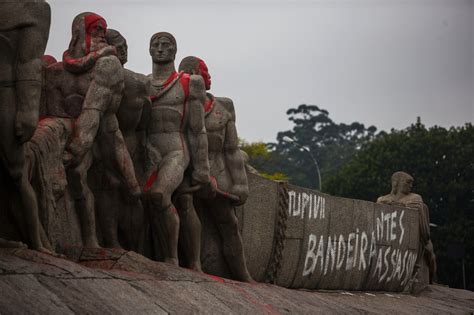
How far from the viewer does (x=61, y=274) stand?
35.3 feet

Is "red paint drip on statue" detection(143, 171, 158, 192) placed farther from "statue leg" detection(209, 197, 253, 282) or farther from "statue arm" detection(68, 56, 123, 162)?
"statue leg" detection(209, 197, 253, 282)

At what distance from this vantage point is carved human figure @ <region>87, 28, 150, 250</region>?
45.3 ft

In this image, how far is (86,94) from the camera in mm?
13195

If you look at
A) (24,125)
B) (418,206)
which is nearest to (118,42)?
(24,125)

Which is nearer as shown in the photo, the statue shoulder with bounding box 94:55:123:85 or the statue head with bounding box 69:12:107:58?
the statue shoulder with bounding box 94:55:123:85

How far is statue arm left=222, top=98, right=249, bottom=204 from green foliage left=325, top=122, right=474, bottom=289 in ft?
78.4

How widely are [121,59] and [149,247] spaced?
2.16m

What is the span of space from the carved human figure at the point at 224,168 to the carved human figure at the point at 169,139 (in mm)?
734

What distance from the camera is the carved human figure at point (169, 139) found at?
14.4 metres

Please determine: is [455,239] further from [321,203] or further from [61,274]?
[61,274]

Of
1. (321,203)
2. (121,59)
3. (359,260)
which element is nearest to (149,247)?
(121,59)

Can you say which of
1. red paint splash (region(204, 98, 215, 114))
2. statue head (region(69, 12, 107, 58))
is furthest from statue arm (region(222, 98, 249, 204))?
statue head (region(69, 12, 107, 58))

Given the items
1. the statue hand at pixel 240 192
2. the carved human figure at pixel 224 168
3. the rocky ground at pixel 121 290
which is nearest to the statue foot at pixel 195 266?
the rocky ground at pixel 121 290

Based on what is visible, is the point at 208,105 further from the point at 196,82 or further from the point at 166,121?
the point at 166,121
